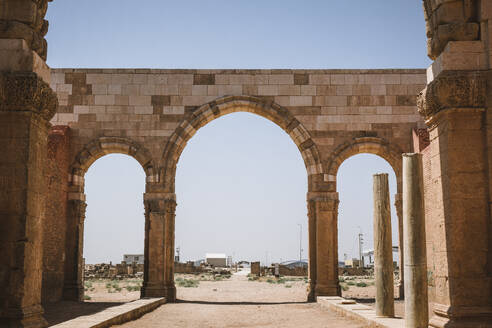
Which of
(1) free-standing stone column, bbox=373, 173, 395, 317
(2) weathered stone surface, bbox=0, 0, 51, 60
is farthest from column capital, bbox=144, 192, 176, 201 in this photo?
(2) weathered stone surface, bbox=0, 0, 51, 60

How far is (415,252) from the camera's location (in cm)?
670

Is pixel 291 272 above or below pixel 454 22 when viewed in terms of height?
below

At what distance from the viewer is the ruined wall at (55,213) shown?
571 inches

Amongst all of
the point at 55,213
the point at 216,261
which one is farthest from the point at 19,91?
the point at 216,261

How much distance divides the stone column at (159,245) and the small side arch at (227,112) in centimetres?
51

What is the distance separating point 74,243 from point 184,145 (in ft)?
14.0

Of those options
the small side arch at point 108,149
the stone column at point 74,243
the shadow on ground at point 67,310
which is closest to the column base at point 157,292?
the stone column at point 74,243

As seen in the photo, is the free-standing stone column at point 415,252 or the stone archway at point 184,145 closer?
the free-standing stone column at point 415,252

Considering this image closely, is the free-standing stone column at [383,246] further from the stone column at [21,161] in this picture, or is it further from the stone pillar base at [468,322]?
the stone column at [21,161]

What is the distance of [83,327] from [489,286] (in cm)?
538

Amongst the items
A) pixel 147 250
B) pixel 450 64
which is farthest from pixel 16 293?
pixel 147 250

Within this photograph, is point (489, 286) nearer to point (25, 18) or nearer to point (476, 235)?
point (476, 235)

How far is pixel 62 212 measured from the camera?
1566 cm

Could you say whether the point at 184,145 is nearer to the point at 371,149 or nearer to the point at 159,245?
the point at 159,245
